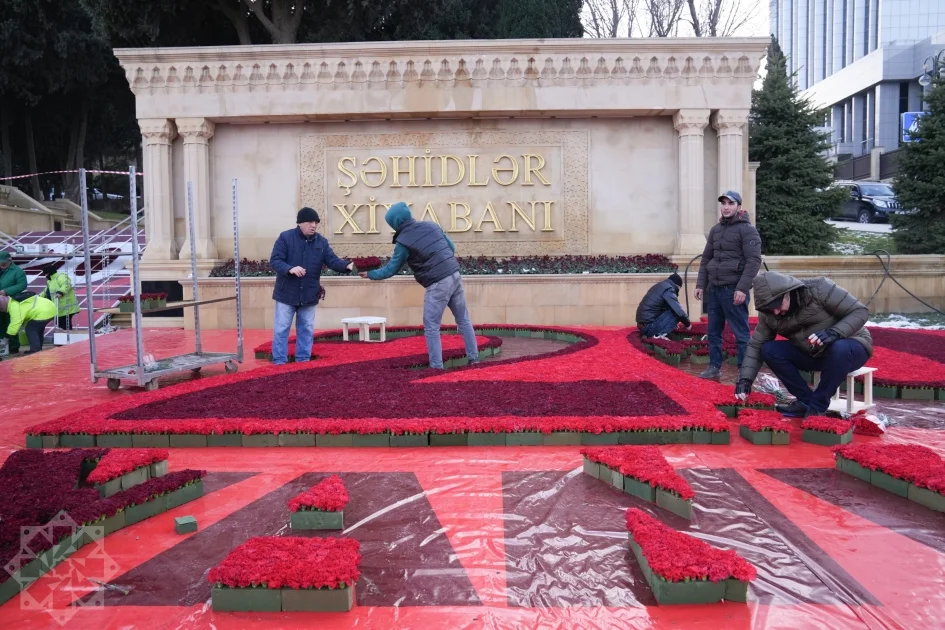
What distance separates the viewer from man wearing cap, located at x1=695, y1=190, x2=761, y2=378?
8.07 m

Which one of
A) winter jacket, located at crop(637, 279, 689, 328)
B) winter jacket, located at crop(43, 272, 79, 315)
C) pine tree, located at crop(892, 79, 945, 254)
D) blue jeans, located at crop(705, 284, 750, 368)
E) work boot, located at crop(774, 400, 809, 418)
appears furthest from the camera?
pine tree, located at crop(892, 79, 945, 254)

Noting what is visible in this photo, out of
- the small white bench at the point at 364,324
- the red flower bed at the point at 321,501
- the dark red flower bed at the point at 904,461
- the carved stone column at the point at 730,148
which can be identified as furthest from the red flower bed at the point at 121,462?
the carved stone column at the point at 730,148

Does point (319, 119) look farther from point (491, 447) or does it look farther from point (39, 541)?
point (39, 541)

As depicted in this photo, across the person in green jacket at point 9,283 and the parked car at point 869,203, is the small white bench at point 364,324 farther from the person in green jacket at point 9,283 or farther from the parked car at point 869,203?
the parked car at point 869,203

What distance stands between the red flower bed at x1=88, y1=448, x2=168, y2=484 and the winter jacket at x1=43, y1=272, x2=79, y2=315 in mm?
9516

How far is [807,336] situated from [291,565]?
471 centimetres

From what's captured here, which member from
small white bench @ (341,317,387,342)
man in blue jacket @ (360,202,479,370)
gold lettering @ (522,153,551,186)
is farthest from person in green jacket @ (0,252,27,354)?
gold lettering @ (522,153,551,186)

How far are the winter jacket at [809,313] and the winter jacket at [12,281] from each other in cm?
1123

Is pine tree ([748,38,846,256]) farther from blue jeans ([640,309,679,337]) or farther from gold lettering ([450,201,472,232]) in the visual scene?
blue jeans ([640,309,679,337])

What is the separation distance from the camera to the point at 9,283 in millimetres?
12500

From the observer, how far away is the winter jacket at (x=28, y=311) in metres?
12.1

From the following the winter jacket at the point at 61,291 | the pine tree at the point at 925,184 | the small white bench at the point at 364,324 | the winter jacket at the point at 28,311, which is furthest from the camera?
the pine tree at the point at 925,184

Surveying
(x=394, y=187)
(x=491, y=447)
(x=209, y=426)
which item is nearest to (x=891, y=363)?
(x=491, y=447)

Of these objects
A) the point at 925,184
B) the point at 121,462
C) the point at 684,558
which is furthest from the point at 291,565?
the point at 925,184
